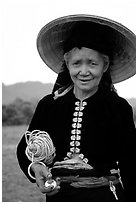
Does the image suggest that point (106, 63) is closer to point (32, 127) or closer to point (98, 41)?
point (98, 41)

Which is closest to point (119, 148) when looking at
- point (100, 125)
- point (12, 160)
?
point (100, 125)

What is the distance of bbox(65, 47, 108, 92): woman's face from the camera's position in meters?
2.27

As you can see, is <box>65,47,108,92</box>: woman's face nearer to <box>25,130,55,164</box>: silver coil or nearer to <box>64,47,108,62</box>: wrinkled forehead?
<box>64,47,108,62</box>: wrinkled forehead

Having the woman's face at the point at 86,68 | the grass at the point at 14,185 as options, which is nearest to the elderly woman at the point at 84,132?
the woman's face at the point at 86,68

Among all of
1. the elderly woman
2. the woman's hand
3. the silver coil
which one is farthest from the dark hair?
the woman's hand

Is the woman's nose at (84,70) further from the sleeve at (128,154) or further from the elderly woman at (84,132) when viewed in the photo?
the sleeve at (128,154)

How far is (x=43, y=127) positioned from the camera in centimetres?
241

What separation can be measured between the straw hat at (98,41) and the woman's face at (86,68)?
2.4 inches

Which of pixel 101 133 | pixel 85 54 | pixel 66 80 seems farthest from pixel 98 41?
pixel 101 133

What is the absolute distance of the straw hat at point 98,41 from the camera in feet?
7.56

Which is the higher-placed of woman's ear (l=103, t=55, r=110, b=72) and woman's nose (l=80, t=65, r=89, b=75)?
woman's ear (l=103, t=55, r=110, b=72)

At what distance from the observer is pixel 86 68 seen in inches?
88.8

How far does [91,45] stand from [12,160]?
542cm

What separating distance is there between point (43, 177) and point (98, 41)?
0.85 meters
